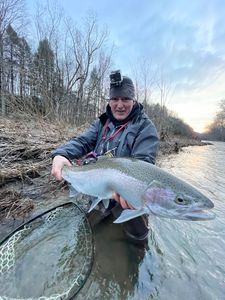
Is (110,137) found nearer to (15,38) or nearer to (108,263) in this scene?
(108,263)

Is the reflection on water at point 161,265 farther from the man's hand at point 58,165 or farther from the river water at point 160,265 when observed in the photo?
the man's hand at point 58,165

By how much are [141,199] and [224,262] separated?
1929 mm

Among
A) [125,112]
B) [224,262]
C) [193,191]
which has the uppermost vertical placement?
[125,112]

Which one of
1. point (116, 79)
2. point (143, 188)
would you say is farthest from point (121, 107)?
point (143, 188)

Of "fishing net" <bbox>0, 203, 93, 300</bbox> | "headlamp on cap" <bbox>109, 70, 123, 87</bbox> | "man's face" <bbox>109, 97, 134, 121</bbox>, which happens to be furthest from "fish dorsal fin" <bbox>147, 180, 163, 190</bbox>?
"headlamp on cap" <bbox>109, 70, 123, 87</bbox>

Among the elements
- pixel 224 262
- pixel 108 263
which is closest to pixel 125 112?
pixel 108 263

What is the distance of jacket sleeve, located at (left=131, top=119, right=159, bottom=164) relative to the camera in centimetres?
266

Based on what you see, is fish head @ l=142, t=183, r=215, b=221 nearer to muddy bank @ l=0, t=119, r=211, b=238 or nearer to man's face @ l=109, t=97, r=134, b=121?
man's face @ l=109, t=97, r=134, b=121

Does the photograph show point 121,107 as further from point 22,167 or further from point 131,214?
point 22,167

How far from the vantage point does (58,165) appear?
2760 millimetres

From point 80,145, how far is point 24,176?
201 centimetres

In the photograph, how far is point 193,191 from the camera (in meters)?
1.73

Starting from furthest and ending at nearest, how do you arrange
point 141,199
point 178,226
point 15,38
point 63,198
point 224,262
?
1. point 15,38
2. point 63,198
3. point 178,226
4. point 224,262
5. point 141,199

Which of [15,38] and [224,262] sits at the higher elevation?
[15,38]
